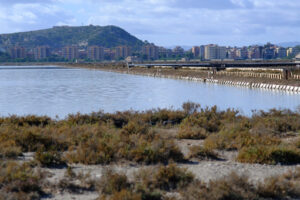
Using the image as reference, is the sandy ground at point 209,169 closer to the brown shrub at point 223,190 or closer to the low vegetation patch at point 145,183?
the low vegetation patch at point 145,183

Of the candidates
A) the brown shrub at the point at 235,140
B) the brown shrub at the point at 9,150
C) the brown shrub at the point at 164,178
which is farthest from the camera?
the brown shrub at the point at 235,140

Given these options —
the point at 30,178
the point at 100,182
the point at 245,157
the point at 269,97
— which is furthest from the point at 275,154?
the point at 269,97

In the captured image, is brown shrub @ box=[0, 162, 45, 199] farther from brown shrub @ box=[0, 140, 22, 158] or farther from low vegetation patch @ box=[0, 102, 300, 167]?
brown shrub @ box=[0, 140, 22, 158]

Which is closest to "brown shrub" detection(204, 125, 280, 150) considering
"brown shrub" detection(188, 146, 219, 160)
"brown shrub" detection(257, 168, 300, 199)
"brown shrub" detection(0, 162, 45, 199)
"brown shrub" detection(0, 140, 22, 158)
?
"brown shrub" detection(188, 146, 219, 160)

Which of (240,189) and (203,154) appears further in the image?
(203,154)

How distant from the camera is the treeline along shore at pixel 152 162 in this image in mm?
6617

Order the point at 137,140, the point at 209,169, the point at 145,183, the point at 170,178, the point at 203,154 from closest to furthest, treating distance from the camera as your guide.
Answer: the point at 145,183
the point at 170,178
the point at 209,169
the point at 203,154
the point at 137,140

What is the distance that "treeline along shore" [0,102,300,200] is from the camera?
6617mm

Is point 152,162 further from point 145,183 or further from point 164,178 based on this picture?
point 145,183

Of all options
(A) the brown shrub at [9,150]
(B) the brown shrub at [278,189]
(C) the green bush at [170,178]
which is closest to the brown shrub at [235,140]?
(C) the green bush at [170,178]

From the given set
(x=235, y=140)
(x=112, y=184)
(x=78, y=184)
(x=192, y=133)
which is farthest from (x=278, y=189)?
(x=192, y=133)

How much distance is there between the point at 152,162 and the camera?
883cm

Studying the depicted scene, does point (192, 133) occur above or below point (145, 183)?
below

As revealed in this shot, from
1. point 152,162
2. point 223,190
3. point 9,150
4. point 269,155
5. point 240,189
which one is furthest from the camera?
point 9,150
